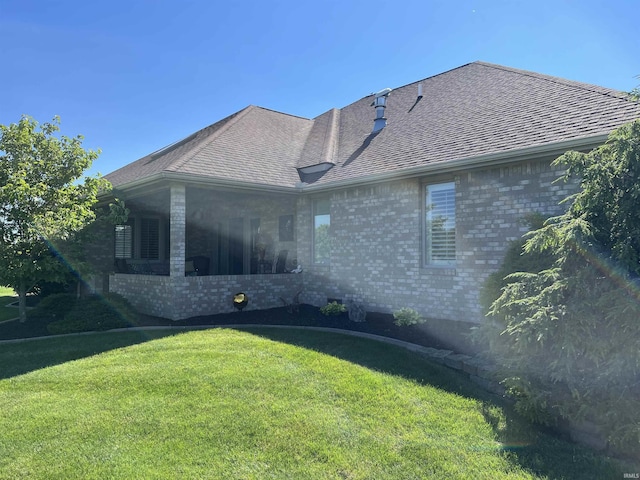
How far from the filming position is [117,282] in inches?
432

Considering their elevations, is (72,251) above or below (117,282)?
above

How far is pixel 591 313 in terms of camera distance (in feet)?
11.6

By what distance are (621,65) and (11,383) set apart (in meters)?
12.2

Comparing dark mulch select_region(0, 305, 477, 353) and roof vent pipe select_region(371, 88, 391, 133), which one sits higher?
roof vent pipe select_region(371, 88, 391, 133)

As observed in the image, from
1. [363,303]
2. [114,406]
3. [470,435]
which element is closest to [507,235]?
[363,303]

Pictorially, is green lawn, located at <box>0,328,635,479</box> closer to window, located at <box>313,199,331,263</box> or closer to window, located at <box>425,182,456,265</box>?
window, located at <box>425,182,456,265</box>

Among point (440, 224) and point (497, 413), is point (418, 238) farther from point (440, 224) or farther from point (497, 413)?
point (497, 413)

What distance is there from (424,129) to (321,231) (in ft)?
12.2

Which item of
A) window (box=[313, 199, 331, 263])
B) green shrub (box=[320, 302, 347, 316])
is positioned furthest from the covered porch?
green shrub (box=[320, 302, 347, 316])

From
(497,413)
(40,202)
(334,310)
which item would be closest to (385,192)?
(334,310)

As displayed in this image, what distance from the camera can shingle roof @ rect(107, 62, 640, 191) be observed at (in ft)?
23.7

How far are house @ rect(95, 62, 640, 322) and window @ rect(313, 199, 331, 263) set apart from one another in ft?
0.13

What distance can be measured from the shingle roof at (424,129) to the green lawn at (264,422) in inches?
176

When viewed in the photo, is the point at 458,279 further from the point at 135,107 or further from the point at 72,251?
the point at 135,107
